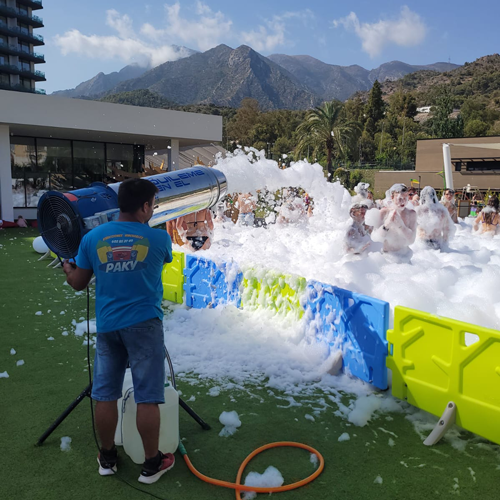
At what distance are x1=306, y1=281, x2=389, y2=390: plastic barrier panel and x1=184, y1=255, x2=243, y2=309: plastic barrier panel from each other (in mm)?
1247

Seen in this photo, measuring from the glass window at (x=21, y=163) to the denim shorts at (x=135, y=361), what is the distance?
19.5 metres

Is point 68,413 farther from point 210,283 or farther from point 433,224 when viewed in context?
point 433,224

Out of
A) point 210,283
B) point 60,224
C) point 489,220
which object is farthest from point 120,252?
point 489,220

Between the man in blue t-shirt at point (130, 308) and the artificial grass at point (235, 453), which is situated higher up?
the man in blue t-shirt at point (130, 308)

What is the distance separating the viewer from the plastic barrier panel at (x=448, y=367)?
2.99 m

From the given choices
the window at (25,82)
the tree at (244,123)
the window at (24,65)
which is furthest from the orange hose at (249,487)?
the window at (24,65)

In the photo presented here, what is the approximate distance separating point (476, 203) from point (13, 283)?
684 inches

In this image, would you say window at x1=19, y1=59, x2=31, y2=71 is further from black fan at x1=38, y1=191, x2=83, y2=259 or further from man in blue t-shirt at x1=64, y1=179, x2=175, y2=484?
man in blue t-shirt at x1=64, y1=179, x2=175, y2=484

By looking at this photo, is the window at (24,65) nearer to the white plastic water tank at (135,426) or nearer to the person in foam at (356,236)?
the person in foam at (356,236)

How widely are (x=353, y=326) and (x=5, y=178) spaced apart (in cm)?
1749

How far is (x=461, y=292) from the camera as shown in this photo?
525cm

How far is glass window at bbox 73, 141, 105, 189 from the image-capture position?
21062mm

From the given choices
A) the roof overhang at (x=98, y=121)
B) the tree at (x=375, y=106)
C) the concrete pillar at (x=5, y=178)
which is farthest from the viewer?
the tree at (x=375, y=106)

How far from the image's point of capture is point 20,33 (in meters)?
66.3
